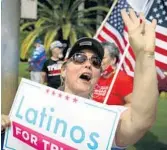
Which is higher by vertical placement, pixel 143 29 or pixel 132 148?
pixel 143 29

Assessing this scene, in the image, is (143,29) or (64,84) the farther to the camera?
(64,84)

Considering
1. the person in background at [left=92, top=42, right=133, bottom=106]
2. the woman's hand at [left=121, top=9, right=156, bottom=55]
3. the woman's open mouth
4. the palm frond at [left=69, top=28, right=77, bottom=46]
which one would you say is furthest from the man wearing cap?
the palm frond at [left=69, top=28, right=77, bottom=46]

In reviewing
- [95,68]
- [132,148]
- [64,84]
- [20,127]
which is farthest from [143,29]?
[132,148]

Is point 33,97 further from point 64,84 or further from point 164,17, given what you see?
point 164,17

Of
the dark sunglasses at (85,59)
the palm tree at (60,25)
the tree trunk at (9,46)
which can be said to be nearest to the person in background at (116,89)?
the tree trunk at (9,46)

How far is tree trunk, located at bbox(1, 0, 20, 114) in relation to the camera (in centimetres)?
499

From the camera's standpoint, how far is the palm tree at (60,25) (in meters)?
Answer: 22.5

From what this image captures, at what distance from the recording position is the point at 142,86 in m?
2.29

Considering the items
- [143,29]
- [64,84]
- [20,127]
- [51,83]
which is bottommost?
[51,83]

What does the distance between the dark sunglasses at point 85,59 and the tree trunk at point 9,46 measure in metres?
2.30

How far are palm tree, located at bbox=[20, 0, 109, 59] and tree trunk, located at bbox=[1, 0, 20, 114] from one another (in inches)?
660

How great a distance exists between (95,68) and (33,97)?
36cm

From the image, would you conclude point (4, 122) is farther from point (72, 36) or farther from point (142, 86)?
point (72, 36)

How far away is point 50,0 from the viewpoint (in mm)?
24391
